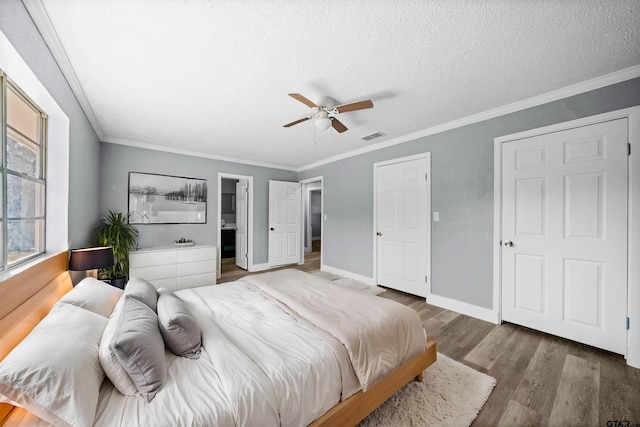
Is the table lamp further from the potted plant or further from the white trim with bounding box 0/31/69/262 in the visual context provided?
the potted plant

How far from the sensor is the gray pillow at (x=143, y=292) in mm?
1517

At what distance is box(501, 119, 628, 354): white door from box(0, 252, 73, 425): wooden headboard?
3747 mm

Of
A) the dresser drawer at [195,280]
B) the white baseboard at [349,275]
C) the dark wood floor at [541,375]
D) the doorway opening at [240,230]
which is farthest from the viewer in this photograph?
the doorway opening at [240,230]

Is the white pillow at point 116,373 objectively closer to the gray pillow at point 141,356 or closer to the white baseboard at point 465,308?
the gray pillow at point 141,356

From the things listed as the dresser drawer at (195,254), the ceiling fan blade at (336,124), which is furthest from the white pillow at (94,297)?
the ceiling fan blade at (336,124)

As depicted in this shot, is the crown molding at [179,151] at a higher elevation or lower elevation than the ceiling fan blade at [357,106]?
higher

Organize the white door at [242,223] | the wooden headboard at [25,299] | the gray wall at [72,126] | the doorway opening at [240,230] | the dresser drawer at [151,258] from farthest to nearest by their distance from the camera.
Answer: the white door at [242,223]
the doorway opening at [240,230]
the dresser drawer at [151,258]
the gray wall at [72,126]
the wooden headboard at [25,299]

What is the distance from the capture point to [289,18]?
145 cm

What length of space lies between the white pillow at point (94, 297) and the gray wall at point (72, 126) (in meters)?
0.90

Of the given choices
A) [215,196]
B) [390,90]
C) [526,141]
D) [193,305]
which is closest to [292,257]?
[215,196]

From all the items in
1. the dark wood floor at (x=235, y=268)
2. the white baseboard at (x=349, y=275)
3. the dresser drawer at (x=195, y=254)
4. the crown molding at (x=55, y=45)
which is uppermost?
the crown molding at (x=55, y=45)

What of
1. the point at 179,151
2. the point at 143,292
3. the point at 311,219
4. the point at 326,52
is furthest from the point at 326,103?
the point at 311,219

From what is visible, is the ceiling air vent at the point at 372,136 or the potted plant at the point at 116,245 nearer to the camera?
the potted plant at the point at 116,245

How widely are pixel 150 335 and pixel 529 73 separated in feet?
10.6
